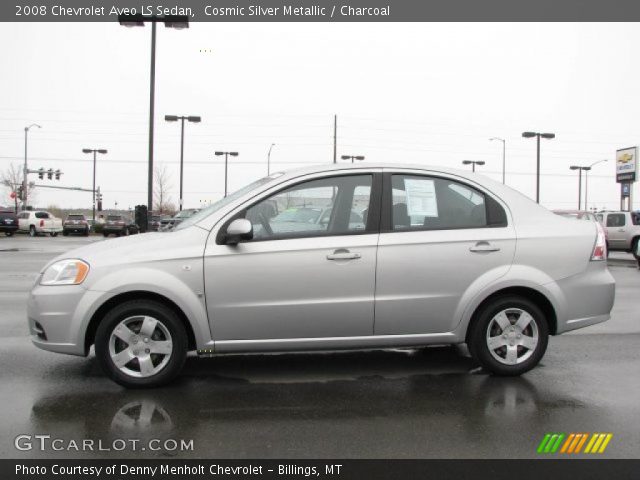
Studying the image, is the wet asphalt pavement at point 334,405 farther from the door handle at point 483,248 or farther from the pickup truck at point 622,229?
the pickup truck at point 622,229

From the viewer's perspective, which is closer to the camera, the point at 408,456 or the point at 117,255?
the point at 408,456

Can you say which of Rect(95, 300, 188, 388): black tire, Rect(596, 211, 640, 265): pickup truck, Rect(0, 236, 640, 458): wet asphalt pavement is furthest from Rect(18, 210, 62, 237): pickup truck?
Rect(95, 300, 188, 388): black tire

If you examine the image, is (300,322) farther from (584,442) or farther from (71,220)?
(71,220)

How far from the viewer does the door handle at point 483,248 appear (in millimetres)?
5004

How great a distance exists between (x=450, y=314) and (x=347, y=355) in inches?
53.8

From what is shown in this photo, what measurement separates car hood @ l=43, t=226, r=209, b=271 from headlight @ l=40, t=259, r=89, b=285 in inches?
2.3

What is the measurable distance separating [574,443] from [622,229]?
21655 millimetres

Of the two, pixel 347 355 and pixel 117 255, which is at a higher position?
pixel 117 255

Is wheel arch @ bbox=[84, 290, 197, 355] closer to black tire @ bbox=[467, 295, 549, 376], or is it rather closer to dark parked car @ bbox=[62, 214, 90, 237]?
black tire @ bbox=[467, 295, 549, 376]

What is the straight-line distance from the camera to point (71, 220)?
141 feet

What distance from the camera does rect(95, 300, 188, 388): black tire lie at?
4.63 m

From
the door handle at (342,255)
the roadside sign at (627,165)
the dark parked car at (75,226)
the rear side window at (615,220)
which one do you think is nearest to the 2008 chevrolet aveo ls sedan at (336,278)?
the door handle at (342,255)
